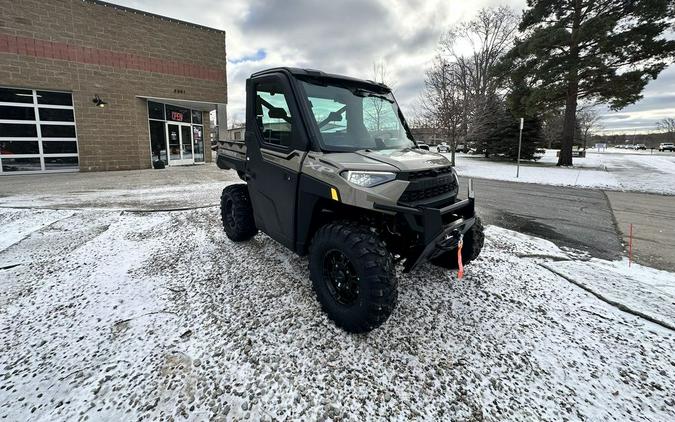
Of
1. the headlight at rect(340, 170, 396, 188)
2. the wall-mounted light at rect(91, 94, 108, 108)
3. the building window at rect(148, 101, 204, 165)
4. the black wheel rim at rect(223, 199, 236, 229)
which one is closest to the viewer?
the headlight at rect(340, 170, 396, 188)

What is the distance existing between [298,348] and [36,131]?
16076 mm

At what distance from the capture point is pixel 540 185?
1231 cm

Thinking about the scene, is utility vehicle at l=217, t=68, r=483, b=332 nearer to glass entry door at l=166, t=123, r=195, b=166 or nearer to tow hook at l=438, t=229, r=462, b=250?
tow hook at l=438, t=229, r=462, b=250

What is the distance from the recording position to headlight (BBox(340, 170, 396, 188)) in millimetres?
2379

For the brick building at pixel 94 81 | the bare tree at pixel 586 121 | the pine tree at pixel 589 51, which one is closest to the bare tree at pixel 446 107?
the pine tree at pixel 589 51

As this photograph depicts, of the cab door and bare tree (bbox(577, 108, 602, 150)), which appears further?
bare tree (bbox(577, 108, 602, 150))

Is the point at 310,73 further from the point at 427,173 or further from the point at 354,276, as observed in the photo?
the point at 354,276

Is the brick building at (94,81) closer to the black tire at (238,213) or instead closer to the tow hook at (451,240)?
the black tire at (238,213)

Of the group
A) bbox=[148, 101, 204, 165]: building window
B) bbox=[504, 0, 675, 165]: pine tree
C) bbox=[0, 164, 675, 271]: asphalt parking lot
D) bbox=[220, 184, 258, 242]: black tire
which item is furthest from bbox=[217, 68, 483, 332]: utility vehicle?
bbox=[504, 0, 675, 165]: pine tree

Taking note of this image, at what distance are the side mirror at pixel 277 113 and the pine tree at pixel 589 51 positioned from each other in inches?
791

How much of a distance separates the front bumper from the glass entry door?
56.4 feet

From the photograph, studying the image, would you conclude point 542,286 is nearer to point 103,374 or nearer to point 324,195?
point 324,195

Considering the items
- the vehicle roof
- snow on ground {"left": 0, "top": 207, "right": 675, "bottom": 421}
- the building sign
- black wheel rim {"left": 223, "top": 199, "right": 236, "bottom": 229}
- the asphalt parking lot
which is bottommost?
snow on ground {"left": 0, "top": 207, "right": 675, "bottom": 421}

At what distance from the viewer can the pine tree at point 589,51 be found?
51.3 ft
